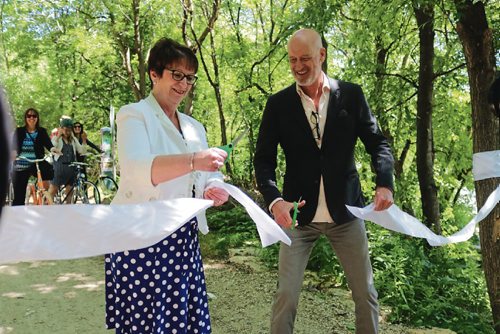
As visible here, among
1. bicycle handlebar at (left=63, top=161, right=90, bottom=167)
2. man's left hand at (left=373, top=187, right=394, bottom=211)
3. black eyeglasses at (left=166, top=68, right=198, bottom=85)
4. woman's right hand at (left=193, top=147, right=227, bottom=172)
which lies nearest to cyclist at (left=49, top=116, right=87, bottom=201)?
bicycle handlebar at (left=63, top=161, right=90, bottom=167)

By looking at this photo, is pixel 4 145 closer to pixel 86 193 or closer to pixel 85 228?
pixel 85 228

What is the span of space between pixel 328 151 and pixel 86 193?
279 inches

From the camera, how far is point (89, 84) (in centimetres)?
1889

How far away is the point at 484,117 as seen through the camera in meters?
4.64

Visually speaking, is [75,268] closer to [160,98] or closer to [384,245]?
[384,245]

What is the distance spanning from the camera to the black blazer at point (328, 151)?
3027 mm

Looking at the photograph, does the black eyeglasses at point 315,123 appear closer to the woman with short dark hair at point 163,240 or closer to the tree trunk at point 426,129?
the woman with short dark hair at point 163,240

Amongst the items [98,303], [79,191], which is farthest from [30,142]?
[98,303]

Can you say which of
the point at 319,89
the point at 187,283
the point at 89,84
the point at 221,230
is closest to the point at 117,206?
the point at 187,283

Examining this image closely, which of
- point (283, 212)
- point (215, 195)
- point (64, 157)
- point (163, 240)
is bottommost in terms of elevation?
point (163, 240)

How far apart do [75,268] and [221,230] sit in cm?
252

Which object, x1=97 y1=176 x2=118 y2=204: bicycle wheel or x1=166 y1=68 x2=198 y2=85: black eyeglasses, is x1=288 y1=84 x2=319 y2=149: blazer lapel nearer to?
x1=166 y1=68 x2=198 y2=85: black eyeglasses

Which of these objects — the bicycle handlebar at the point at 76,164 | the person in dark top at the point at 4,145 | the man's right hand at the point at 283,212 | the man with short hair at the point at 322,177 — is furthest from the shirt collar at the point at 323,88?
the bicycle handlebar at the point at 76,164

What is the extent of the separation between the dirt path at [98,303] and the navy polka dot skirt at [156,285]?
2032mm
